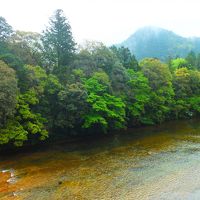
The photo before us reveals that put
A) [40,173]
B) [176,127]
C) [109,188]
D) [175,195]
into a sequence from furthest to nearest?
[176,127]
[40,173]
[109,188]
[175,195]

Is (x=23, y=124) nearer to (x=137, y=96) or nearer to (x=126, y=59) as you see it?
(x=137, y=96)

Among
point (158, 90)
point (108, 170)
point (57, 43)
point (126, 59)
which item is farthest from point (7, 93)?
point (126, 59)

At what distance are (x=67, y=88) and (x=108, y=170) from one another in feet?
51.3

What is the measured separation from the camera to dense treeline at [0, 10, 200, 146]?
34281 millimetres

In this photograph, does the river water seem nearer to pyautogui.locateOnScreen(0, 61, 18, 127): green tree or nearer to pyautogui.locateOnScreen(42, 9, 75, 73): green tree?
pyautogui.locateOnScreen(0, 61, 18, 127): green tree

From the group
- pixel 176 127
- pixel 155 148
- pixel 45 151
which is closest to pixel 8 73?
pixel 45 151

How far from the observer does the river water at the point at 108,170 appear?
21.5 m

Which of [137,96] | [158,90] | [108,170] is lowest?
[108,170]

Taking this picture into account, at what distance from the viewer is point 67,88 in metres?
39.6

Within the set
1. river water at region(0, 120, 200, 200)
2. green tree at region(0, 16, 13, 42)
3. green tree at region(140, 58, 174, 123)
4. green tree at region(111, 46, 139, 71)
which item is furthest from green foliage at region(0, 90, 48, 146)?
green tree at region(111, 46, 139, 71)

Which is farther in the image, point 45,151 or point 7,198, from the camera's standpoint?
point 45,151

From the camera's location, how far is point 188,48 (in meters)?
189

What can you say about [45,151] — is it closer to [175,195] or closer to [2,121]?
[2,121]

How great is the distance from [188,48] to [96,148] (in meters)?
167
